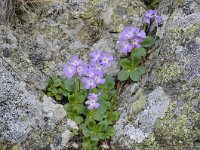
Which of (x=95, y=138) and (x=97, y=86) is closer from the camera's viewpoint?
(x=95, y=138)

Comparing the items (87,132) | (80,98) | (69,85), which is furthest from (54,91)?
(87,132)

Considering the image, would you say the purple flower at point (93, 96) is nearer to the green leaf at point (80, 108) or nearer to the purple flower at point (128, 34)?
the green leaf at point (80, 108)

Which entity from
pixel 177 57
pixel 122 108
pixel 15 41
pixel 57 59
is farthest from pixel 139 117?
pixel 15 41

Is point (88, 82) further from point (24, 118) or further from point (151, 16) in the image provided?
point (151, 16)

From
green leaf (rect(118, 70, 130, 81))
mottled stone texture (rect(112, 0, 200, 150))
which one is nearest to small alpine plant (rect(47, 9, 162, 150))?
green leaf (rect(118, 70, 130, 81))

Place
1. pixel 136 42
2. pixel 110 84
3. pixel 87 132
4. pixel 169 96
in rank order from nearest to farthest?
pixel 169 96 < pixel 87 132 < pixel 136 42 < pixel 110 84

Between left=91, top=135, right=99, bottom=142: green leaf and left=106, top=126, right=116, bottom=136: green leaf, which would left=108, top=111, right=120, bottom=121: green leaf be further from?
left=91, top=135, right=99, bottom=142: green leaf
